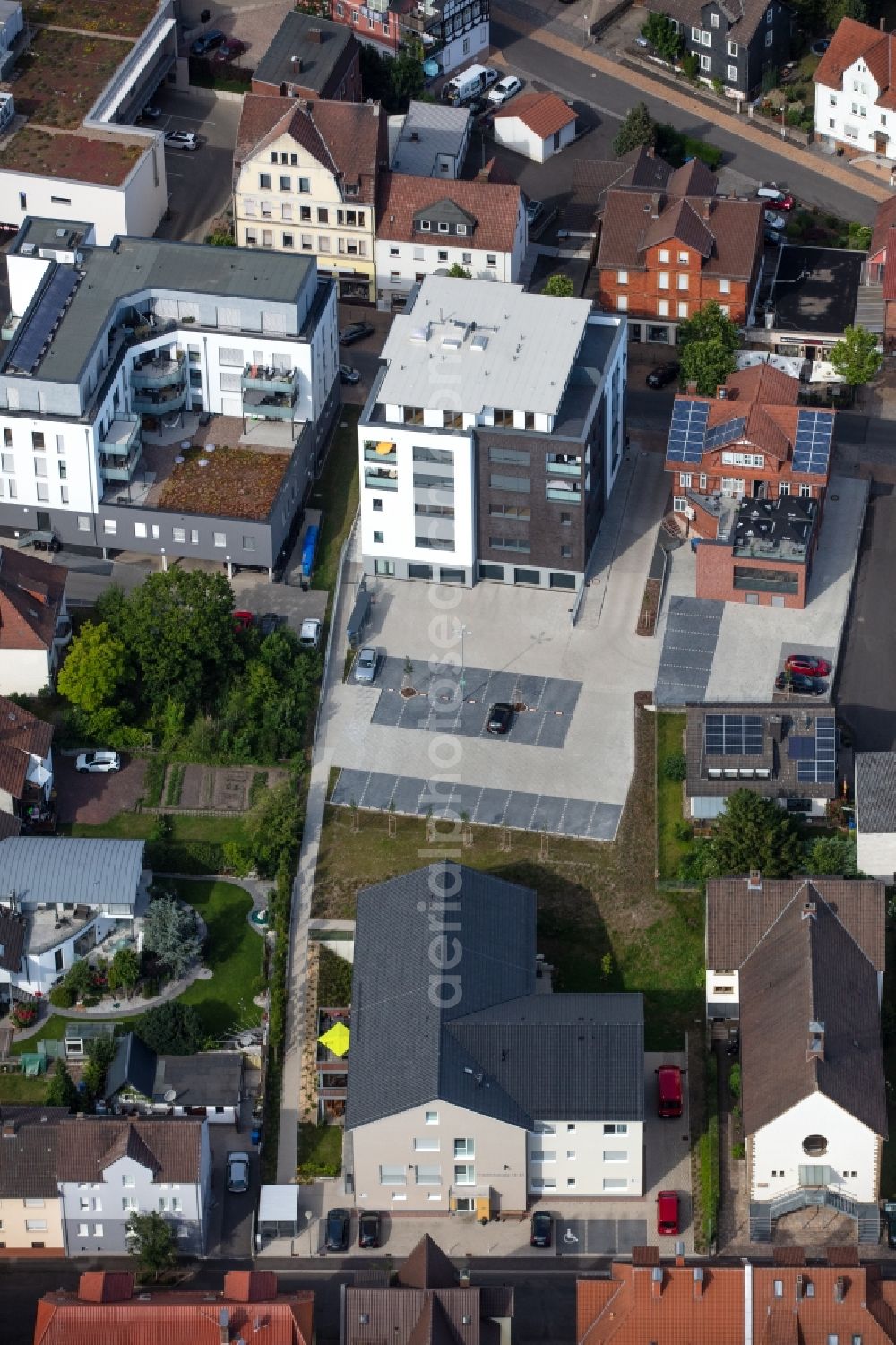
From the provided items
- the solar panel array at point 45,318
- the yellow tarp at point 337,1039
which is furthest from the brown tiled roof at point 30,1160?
the solar panel array at point 45,318

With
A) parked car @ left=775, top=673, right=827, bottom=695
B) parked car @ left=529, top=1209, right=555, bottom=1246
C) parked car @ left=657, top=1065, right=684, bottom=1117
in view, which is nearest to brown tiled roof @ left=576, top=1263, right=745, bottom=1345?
parked car @ left=529, top=1209, right=555, bottom=1246

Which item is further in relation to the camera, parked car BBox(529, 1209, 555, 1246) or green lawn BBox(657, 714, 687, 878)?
green lawn BBox(657, 714, 687, 878)

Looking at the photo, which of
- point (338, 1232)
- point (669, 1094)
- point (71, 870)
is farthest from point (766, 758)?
point (71, 870)

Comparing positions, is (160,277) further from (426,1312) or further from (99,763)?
(426,1312)

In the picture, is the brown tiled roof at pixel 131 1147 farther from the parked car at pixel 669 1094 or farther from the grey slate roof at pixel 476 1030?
the parked car at pixel 669 1094

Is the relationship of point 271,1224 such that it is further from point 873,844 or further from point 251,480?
point 251,480

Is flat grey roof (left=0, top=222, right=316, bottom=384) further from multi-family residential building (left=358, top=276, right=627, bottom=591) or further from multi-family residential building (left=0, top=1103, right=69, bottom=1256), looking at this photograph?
multi-family residential building (left=0, top=1103, right=69, bottom=1256)

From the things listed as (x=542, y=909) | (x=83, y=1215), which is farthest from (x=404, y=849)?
(x=83, y=1215)
